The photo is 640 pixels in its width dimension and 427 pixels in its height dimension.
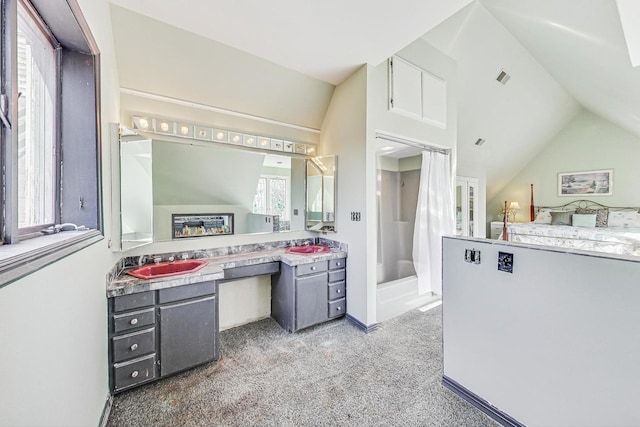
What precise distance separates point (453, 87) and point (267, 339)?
4003mm

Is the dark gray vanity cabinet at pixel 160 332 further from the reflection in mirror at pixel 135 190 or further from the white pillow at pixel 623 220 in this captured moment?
the white pillow at pixel 623 220

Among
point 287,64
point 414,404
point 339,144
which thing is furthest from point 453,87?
point 414,404

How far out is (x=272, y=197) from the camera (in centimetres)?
298

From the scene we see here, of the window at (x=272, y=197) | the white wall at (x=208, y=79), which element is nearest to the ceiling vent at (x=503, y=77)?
the white wall at (x=208, y=79)

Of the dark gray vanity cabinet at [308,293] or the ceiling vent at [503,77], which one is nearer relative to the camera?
the dark gray vanity cabinet at [308,293]

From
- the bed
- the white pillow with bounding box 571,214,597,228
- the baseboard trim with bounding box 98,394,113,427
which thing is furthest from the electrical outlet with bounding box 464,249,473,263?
the white pillow with bounding box 571,214,597,228

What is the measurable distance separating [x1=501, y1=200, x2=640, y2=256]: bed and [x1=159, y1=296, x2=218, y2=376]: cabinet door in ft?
19.3

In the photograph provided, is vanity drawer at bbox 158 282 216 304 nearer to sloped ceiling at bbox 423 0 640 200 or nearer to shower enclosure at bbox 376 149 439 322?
shower enclosure at bbox 376 149 439 322

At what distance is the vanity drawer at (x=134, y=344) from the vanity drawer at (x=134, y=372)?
1.7 inches

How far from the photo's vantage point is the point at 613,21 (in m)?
2.37

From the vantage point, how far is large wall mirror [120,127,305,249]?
2.08m

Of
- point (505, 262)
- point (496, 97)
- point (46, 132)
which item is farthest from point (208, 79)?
point (496, 97)

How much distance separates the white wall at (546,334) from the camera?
44.6 inches

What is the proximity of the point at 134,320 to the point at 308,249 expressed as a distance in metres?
1.77
